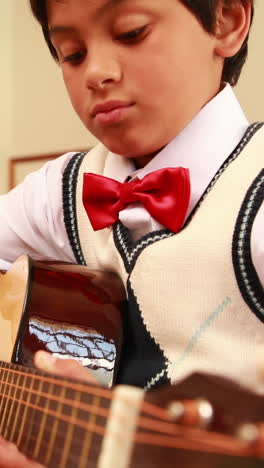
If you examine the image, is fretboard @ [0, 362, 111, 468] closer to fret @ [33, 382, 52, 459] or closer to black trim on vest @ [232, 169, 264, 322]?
fret @ [33, 382, 52, 459]

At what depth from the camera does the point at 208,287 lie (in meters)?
0.62

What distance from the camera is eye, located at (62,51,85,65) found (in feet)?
2.23

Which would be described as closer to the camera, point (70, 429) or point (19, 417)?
point (70, 429)

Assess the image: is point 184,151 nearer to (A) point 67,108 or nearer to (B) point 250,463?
(B) point 250,463

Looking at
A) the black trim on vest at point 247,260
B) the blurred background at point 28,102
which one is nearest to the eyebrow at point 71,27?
the black trim on vest at point 247,260

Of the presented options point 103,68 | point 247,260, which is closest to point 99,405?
point 247,260

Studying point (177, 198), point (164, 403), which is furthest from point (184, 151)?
point (164, 403)

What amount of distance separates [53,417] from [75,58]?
0.41 meters

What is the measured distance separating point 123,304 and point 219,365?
0.15 meters

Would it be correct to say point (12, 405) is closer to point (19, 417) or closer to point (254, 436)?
point (19, 417)

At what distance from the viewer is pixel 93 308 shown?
0.72 meters

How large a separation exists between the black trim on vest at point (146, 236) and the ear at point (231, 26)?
9 centimetres

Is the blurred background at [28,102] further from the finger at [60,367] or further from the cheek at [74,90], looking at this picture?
the finger at [60,367]

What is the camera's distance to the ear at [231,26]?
2.27 ft
